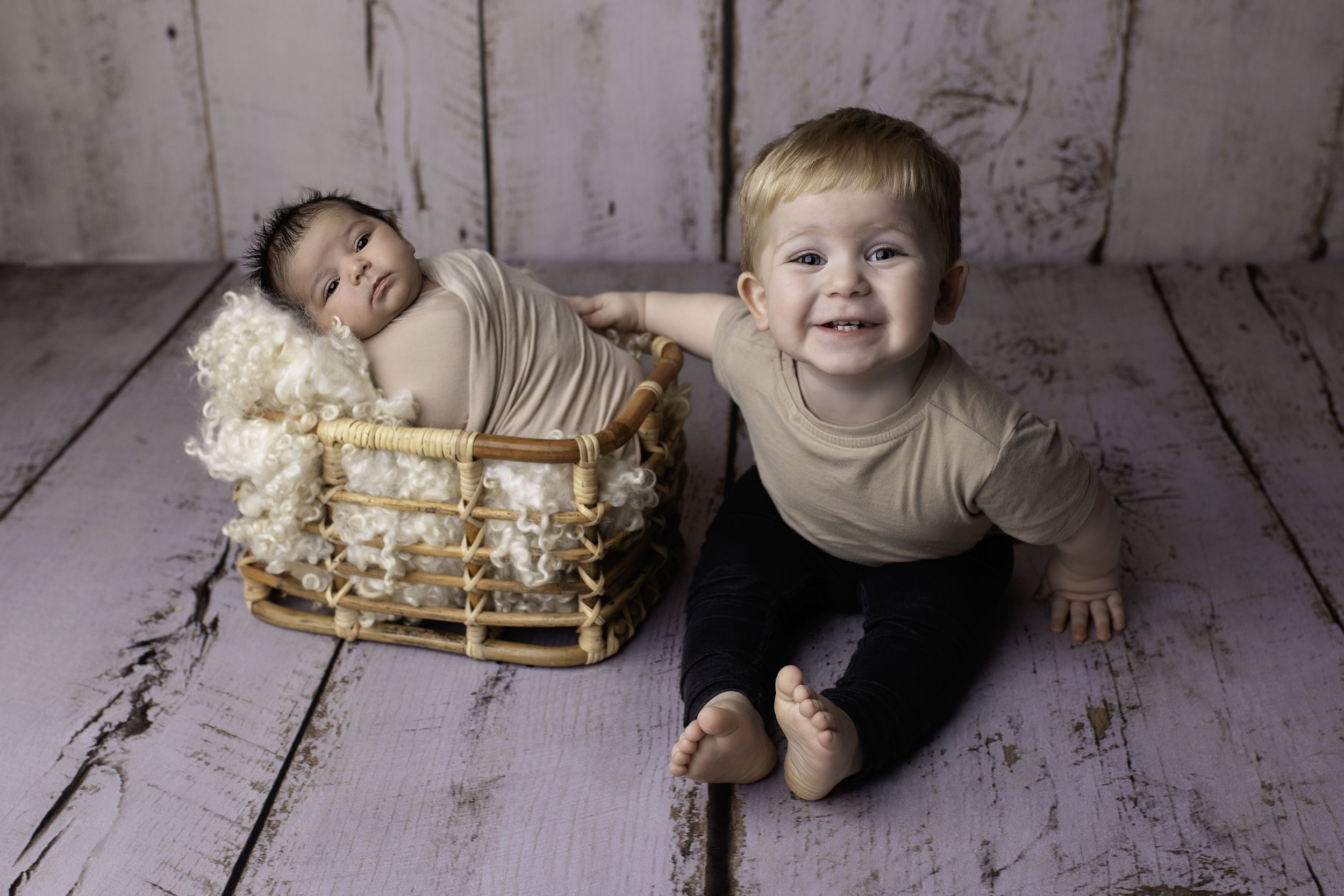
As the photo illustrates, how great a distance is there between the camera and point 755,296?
0.94 metres

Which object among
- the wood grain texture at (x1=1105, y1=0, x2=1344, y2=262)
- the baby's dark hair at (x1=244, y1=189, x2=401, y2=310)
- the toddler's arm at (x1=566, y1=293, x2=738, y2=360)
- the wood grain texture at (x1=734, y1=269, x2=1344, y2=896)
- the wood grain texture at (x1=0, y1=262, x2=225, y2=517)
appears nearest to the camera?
the wood grain texture at (x1=734, y1=269, x2=1344, y2=896)

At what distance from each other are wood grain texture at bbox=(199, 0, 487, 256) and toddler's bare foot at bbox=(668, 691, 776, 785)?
1.11m

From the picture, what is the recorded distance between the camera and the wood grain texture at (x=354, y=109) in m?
1.64

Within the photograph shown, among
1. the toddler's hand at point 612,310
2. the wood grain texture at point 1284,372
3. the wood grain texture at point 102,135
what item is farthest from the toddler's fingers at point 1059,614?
the wood grain texture at point 102,135

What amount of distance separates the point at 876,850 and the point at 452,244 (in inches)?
49.2

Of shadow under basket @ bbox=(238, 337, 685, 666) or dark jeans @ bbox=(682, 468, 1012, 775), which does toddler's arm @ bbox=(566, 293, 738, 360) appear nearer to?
shadow under basket @ bbox=(238, 337, 685, 666)

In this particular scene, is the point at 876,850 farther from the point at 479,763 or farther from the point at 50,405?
the point at 50,405

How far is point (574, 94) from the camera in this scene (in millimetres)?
1672

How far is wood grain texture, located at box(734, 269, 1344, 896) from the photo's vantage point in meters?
0.81

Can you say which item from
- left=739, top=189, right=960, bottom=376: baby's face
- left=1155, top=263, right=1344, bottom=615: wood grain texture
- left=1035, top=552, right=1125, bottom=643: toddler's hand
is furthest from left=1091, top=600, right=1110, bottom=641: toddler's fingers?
left=739, top=189, right=960, bottom=376: baby's face

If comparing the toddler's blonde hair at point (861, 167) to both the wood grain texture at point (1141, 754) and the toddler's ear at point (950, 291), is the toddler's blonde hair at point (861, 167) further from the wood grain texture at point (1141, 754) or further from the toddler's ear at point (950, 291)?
the wood grain texture at point (1141, 754)

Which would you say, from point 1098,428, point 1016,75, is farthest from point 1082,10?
point 1098,428

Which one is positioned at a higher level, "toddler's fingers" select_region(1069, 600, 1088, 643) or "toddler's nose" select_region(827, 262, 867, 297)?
"toddler's nose" select_region(827, 262, 867, 297)

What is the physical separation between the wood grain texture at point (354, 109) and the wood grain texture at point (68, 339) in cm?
16
